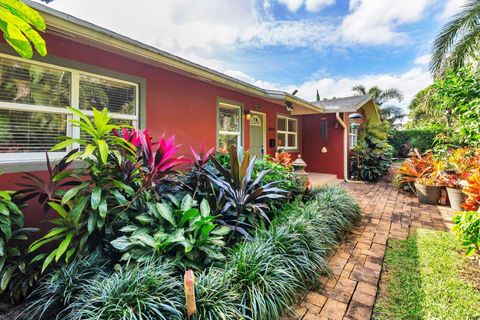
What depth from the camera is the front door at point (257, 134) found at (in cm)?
705

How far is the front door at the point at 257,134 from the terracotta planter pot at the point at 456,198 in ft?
15.7

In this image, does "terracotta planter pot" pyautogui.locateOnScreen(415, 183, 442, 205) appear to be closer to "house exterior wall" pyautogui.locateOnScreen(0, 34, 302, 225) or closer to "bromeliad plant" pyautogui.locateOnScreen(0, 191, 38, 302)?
"house exterior wall" pyautogui.locateOnScreen(0, 34, 302, 225)

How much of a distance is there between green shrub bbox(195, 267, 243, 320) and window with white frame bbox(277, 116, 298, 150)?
22.6 feet

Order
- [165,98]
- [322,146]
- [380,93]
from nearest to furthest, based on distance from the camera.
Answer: [165,98] < [322,146] < [380,93]

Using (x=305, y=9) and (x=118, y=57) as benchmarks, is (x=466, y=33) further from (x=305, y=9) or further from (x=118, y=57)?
(x=118, y=57)

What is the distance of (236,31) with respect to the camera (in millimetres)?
8008

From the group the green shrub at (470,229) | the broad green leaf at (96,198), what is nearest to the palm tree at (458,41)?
the green shrub at (470,229)

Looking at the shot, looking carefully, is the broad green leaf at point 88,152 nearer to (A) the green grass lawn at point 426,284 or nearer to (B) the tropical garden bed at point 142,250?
(B) the tropical garden bed at point 142,250

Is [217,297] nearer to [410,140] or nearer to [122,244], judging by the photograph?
[122,244]

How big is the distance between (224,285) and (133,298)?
71 centimetres

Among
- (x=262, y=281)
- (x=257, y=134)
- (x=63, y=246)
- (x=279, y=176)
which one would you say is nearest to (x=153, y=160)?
(x=63, y=246)

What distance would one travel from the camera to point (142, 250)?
2.27m

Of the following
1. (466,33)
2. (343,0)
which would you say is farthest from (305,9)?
(466,33)

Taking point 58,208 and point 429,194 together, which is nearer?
point 58,208
